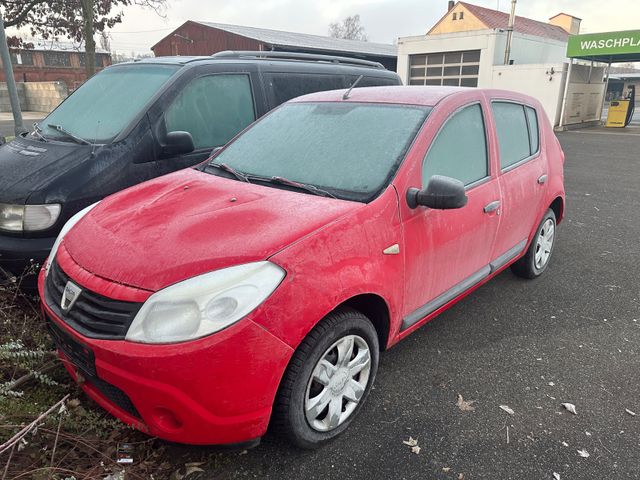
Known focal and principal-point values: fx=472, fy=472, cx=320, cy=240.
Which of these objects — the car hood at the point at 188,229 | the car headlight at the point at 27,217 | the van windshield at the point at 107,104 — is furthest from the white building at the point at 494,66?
the car headlight at the point at 27,217

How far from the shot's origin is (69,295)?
2.14m

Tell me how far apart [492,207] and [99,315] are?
98.7 inches

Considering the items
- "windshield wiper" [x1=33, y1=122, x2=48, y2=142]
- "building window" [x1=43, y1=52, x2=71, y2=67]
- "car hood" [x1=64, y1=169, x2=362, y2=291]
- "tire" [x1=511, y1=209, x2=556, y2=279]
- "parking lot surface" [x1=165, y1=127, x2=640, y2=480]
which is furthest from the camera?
"building window" [x1=43, y1=52, x2=71, y2=67]

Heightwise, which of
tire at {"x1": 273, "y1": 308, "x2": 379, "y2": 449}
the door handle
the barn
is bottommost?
tire at {"x1": 273, "y1": 308, "x2": 379, "y2": 449}

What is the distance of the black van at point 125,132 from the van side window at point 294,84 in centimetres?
1

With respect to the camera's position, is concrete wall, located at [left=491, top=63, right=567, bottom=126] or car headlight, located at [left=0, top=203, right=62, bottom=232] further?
concrete wall, located at [left=491, top=63, right=567, bottom=126]

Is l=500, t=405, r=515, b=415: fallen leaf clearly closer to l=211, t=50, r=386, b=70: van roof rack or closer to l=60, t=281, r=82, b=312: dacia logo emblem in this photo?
l=60, t=281, r=82, b=312: dacia logo emblem

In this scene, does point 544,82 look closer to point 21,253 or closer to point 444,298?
point 444,298

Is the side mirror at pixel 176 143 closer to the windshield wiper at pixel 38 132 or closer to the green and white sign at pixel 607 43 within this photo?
the windshield wiper at pixel 38 132

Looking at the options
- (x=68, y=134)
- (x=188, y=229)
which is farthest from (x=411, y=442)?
(x=68, y=134)

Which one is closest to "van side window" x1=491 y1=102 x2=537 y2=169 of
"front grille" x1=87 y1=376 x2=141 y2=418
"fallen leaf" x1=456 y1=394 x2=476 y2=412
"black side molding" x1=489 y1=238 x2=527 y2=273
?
"black side molding" x1=489 y1=238 x2=527 y2=273

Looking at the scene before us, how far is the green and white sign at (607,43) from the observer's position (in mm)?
18531

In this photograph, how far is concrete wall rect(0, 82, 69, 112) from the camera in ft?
88.0

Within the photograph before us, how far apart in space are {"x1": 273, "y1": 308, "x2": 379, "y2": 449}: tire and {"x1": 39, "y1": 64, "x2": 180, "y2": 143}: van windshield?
8.51 feet
